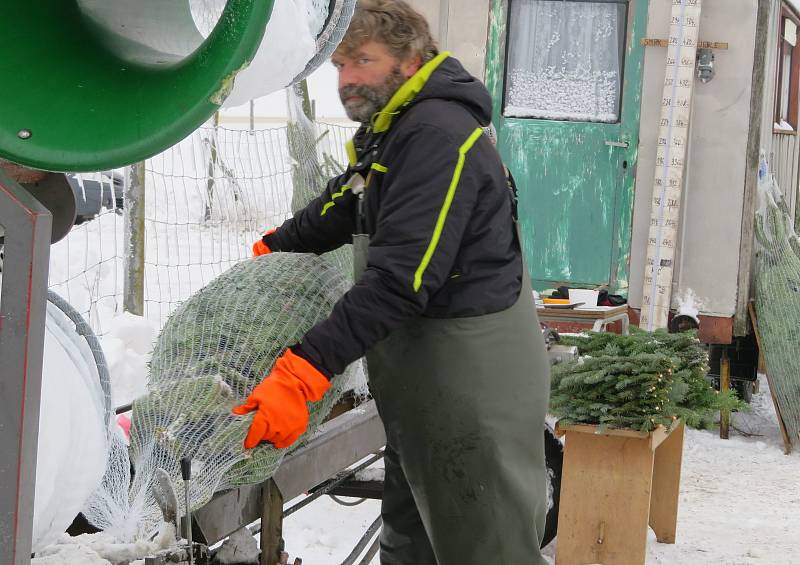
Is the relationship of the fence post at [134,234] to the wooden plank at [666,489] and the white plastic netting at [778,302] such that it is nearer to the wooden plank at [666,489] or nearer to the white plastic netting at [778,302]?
the wooden plank at [666,489]

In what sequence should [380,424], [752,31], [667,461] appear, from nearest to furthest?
[380,424] < [667,461] < [752,31]

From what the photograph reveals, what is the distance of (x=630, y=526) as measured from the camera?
154 inches

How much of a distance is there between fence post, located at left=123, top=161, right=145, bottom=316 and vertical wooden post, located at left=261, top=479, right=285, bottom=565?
3.53 m

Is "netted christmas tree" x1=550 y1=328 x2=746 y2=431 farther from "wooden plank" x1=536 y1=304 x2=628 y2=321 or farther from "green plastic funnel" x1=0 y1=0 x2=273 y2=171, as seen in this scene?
"green plastic funnel" x1=0 y1=0 x2=273 y2=171

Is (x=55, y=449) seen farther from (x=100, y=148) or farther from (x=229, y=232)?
(x=229, y=232)

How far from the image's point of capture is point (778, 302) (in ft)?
21.8

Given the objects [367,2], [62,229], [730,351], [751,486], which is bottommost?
[751,486]

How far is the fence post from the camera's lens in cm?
546

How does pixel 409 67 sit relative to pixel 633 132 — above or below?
below

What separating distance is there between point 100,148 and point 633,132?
19.8ft

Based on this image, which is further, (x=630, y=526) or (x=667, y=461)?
(x=667, y=461)

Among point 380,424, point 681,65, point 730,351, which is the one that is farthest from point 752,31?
point 380,424

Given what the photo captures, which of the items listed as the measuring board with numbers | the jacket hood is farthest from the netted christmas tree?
the measuring board with numbers

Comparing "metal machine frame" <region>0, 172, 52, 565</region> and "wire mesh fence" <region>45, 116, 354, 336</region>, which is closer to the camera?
"metal machine frame" <region>0, 172, 52, 565</region>
